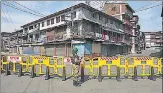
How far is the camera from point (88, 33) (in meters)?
33.1

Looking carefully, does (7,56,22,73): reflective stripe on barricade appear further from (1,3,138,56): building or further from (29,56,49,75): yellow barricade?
(1,3,138,56): building

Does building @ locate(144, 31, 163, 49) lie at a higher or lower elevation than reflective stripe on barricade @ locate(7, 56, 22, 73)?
higher

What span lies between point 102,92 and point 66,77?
3995 mm

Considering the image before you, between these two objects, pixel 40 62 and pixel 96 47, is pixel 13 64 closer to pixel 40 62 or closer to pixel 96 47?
pixel 40 62

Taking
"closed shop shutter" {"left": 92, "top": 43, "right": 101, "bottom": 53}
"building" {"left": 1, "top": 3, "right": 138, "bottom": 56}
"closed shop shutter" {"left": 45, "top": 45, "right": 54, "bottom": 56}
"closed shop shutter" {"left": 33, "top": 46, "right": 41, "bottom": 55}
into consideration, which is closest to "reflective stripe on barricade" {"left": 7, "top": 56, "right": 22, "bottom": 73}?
"building" {"left": 1, "top": 3, "right": 138, "bottom": 56}

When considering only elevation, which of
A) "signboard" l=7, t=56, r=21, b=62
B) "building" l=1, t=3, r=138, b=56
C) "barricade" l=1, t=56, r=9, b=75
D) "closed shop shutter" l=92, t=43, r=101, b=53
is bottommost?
"barricade" l=1, t=56, r=9, b=75

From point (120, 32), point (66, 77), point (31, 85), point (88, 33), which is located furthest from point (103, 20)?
point (31, 85)

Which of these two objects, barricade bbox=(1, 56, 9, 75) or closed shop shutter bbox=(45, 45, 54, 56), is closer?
barricade bbox=(1, 56, 9, 75)

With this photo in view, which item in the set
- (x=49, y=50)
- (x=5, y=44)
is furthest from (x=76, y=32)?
(x=5, y=44)

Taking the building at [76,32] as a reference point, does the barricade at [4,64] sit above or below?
below

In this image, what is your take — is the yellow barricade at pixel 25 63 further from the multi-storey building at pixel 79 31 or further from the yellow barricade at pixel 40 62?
the multi-storey building at pixel 79 31

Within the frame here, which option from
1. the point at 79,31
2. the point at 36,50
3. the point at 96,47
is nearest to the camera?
the point at 79,31

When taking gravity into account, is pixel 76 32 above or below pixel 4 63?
above

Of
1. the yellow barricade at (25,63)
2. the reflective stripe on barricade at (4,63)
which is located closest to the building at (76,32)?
the reflective stripe on barricade at (4,63)
